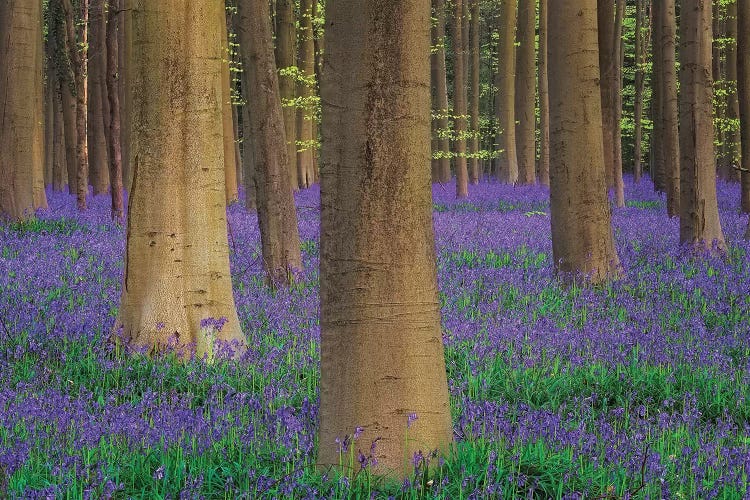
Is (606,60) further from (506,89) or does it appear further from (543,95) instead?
(506,89)

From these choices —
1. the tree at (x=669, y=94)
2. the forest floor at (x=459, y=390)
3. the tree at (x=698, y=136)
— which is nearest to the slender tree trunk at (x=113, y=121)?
the forest floor at (x=459, y=390)

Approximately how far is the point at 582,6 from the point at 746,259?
13.3 feet

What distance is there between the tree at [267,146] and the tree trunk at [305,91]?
59.7 ft

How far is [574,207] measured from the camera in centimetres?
992

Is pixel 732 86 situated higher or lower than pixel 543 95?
lower

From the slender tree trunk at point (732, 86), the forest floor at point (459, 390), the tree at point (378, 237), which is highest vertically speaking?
the slender tree trunk at point (732, 86)

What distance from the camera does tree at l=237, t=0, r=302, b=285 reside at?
31.7ft

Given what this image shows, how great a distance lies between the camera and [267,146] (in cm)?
970

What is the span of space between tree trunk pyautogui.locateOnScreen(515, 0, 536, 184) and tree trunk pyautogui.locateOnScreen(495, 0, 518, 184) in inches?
12.4

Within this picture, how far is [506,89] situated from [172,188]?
24929mm

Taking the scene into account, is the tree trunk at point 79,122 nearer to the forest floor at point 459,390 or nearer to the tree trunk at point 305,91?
the forest floor at point 459,390

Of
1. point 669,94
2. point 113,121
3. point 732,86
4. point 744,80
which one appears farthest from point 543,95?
point 113,121

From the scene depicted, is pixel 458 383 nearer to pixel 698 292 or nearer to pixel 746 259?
pixel 698 292

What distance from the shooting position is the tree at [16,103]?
46.6 feet
